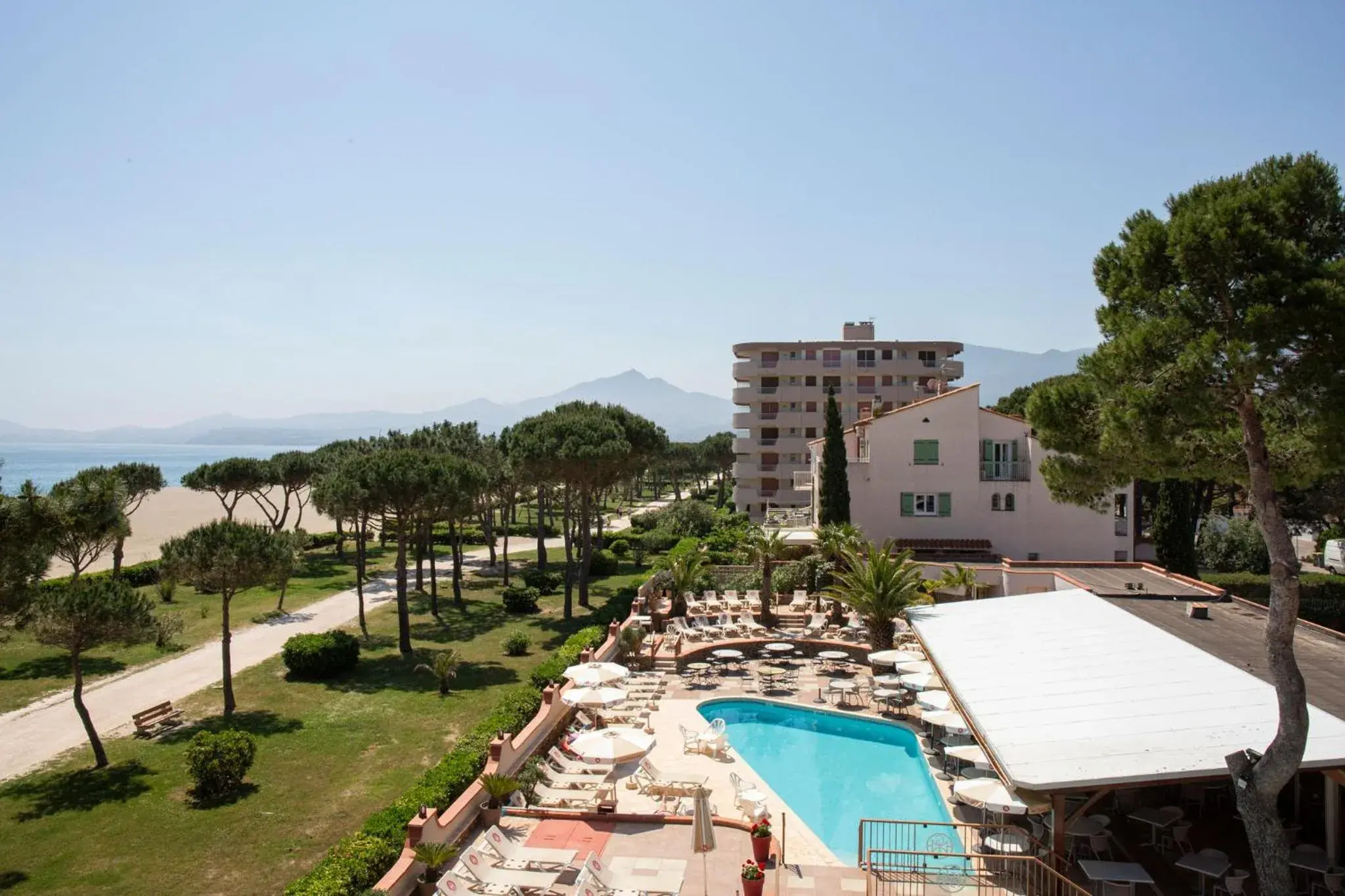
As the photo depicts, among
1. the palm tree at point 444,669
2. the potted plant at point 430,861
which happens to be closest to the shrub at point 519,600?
the palm tree at point 444,669

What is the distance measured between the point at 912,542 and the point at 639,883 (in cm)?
2694

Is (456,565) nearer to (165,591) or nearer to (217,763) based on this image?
(165,591)

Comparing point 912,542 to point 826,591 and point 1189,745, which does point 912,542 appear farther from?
point 1189,745

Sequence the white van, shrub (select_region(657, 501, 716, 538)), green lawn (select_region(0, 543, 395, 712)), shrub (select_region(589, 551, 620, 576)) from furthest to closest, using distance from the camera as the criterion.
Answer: shrub (select_region(657, 501, 716, 538)), shrub (select_region(589, 551, 620, 576)), the white van, green lawn (select_region(0, 543, 395, 712))

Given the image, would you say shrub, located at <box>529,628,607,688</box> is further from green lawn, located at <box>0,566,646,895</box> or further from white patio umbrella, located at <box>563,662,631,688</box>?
green lawn, located at <box>0,566,646,895</box>

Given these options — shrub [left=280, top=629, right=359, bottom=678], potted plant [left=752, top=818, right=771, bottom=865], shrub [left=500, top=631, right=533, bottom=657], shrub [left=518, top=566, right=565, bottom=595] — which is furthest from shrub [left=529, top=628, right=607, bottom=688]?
shrub [left=518, top=566, right=565, bottom=595]

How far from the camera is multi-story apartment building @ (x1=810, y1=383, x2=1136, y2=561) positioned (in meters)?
36.0

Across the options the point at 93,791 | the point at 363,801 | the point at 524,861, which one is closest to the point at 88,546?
the point at 93,791

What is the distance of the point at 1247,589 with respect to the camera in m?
31.7

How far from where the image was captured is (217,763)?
1666cm

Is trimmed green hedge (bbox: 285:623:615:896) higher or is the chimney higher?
the chimney

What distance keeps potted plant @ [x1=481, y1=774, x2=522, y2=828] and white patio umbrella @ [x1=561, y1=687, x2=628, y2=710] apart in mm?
3620

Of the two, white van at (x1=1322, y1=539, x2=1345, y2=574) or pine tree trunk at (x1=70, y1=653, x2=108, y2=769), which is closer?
pine tree trunk at (x1=70, y1=653, x2=108, y2=769)

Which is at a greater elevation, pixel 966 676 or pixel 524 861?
pixel 966 676
